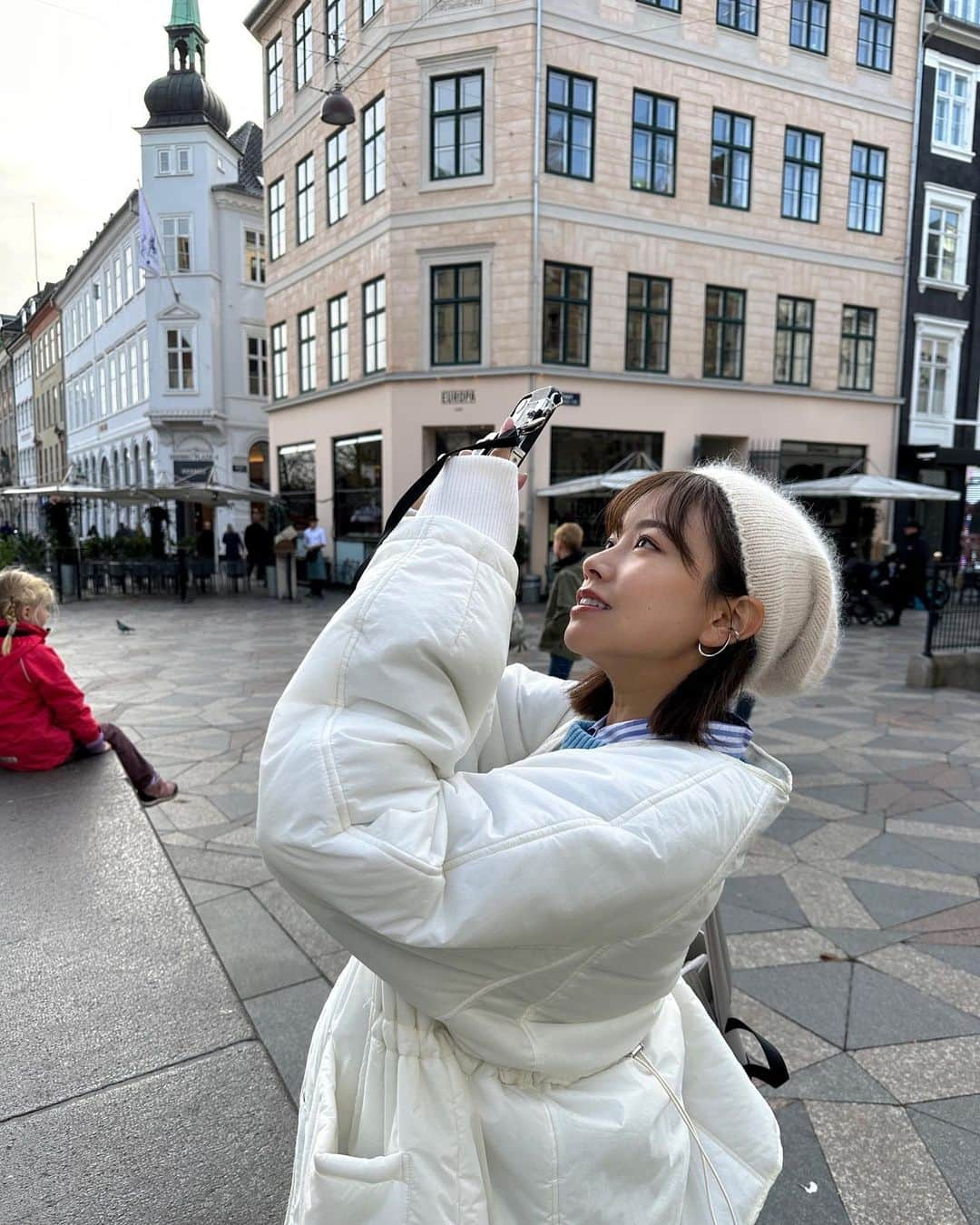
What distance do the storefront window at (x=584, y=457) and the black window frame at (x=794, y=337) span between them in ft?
12.5

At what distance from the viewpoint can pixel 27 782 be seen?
3711 millimetres

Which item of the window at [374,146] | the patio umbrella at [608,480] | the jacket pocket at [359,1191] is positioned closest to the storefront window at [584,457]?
the patio umbrella at [608,480]

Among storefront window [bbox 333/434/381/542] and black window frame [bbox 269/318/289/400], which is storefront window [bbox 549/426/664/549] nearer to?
storefront window [bbox 333/434/381/542]

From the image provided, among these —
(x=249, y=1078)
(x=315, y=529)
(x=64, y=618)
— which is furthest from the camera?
(x=315, y=529)

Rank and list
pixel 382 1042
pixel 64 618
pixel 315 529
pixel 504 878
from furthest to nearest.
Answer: pixel 315 529
pixel 64 618
pixel 382 1042
pixel 504 878

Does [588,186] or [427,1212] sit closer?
[427,1212]

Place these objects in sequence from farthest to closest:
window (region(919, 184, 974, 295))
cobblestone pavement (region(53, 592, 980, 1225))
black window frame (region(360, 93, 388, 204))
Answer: window (region(919, 184, 974, 295)) < black window frame (region(360, 93, 388, 204)) < cobblestone pavement (region(53, 592, 980, 1225))

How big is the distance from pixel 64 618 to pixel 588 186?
13.5 meters

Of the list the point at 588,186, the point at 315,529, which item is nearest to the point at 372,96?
the point at 588,186

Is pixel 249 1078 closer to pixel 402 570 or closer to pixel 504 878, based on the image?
pixel 504 878

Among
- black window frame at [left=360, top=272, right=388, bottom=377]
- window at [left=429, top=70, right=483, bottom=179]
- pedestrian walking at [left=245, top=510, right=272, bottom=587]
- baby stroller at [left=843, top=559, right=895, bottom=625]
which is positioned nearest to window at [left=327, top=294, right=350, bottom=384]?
black window frame at [left=360, top=272, right=388, bottom=377]

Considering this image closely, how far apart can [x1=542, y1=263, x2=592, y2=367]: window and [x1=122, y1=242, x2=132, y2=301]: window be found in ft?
75.9

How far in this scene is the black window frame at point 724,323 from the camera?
60.6 ft

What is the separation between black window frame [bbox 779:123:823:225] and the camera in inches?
738
